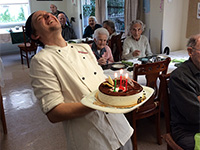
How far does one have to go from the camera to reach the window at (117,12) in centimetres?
Answer: 487

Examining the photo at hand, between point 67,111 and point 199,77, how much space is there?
950 mm

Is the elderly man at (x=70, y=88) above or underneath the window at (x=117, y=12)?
underneath

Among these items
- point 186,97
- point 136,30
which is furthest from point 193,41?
point 136,30

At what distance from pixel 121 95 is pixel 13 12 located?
675 centimetres

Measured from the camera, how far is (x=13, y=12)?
6.61m

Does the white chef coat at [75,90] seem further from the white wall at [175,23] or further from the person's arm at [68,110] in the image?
the white wall at [175,23]

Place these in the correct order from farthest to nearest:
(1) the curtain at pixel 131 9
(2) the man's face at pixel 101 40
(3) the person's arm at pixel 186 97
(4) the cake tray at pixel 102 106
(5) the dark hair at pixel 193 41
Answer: (1) the curtain at pixel 131 9
(2) the man's face at pixel 101 40
(5) the dark hair at pixel 193 41
(3) the person's arm at pixel 186 97
(4) the cake tray at pixel 102 106

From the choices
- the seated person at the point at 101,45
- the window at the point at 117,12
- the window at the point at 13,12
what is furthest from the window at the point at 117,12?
the window at the point at 13,12

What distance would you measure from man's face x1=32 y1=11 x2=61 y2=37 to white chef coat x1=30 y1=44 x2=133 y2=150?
81 millimetres

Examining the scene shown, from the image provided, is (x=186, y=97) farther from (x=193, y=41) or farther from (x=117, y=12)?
(x=117, y=12)

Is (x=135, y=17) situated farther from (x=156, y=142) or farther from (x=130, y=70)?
(x=156, y=142)

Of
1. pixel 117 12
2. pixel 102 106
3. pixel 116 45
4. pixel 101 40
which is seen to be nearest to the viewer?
pixel 102 106

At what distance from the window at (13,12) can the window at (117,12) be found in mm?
3067

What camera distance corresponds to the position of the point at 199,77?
137 centimetres
